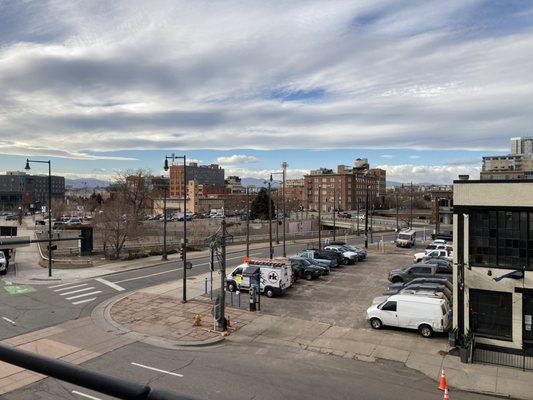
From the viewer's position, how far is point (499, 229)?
20.0 metres

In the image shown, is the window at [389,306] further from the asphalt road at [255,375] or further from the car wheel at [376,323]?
the asphalt road at [255,375]

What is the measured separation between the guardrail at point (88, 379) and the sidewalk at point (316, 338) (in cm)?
1694

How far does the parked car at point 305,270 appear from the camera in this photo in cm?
3384

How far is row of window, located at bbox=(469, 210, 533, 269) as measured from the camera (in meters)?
19.2

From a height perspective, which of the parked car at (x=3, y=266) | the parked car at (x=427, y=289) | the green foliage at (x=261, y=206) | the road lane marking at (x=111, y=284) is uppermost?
the green foliage at (x=261, y=206)

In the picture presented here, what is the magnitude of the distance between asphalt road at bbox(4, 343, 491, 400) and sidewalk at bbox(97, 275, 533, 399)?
82cm

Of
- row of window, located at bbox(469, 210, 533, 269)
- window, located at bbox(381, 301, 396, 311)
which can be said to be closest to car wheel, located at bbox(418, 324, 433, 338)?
window, located at bbox(381, 301, 396, 311)

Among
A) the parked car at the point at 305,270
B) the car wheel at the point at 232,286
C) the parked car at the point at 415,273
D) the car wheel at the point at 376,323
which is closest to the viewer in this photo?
the car wheel at the point at 376,323

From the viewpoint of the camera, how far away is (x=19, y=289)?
3112cm

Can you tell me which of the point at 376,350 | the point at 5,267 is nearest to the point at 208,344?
the point at 376,350

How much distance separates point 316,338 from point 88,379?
20.1m

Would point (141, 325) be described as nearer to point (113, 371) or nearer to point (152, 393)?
point (113, 371)

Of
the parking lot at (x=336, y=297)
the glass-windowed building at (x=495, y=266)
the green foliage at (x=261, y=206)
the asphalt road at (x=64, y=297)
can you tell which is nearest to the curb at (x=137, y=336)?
the asphalt road at (x=64, y=297)

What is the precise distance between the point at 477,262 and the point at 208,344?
12.8 m
